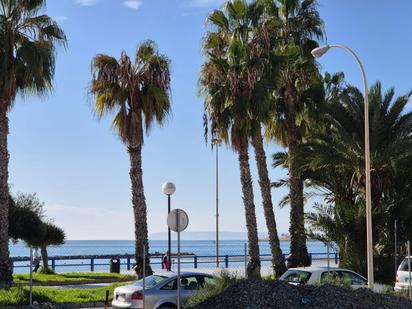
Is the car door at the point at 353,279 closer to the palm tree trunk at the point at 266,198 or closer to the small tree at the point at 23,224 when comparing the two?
the palm tree trunk at the point at 266,198

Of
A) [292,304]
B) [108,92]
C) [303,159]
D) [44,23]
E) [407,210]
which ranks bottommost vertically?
[292,304]

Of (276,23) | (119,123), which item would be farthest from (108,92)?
(276,23)

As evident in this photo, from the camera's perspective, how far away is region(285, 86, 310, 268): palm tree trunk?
28.8m

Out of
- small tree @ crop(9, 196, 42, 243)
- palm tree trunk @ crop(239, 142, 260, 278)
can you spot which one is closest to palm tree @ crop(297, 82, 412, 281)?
palm tree trunk @ crop(239, 142, 260, 278)

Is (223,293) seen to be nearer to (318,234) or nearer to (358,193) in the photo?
(318,234)

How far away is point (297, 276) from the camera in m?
17.9

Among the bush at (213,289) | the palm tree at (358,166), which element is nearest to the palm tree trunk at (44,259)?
the palm tree at (358,166)

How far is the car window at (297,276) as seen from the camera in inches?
694

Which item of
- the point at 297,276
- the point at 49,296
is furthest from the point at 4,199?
the point at 297,276

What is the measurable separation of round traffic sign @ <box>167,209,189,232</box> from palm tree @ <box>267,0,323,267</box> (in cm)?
1418

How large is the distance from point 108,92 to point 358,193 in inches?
459

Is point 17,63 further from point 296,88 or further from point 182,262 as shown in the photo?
point 182,262

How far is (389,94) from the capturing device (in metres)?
28.0

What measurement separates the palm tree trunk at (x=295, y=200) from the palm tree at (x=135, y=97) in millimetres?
6124
